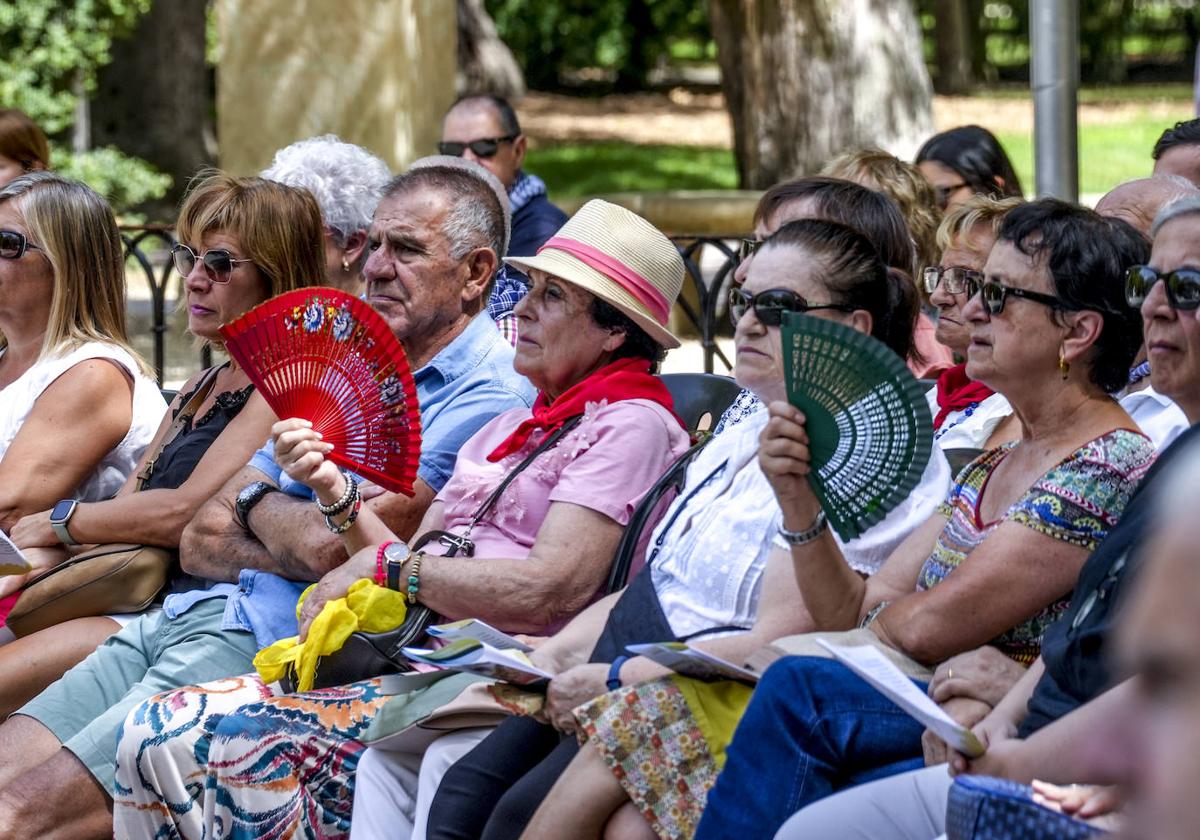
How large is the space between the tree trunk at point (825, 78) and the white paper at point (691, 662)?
9887 millimetres

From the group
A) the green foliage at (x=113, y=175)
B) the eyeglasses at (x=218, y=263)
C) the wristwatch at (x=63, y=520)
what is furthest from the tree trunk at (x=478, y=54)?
the wristwatch at (x=63, y=520)

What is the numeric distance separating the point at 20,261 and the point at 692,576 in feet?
8.43

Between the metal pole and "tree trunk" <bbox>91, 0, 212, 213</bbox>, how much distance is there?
12796mm

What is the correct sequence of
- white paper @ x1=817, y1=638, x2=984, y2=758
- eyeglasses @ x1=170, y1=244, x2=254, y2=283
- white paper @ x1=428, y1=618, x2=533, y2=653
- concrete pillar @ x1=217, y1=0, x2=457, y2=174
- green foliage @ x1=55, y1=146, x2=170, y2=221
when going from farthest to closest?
1. green foliage @ x1=55, y1=146, x2=170, y2=221
2. concrete pillar @ x1=217, y1=0, x2=457, y2=174
3. eyeglasses @ x1=170, y1=244, x2=254, y2=283
4. white paper @ x1=428, y1=618, x2=533, y2=653
5. white paper @ x1=817, y1=638, x2=984, y2=758

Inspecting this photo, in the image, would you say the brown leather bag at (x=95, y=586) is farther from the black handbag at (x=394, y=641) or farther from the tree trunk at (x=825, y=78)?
the tree trunk at (x=825, y=78)

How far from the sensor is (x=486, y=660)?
10.3 feet

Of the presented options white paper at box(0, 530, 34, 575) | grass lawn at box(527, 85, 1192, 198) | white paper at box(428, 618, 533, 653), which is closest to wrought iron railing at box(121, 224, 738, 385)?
white paper at box(0, 530, 34, 575)

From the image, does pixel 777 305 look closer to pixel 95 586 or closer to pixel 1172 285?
pixel 1172 285

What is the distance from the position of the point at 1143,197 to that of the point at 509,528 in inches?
67.9

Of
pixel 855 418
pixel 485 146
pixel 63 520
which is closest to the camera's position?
pixel 855 418

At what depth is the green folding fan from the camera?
288 centimetres

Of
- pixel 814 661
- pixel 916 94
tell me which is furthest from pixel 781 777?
pixel 916 94

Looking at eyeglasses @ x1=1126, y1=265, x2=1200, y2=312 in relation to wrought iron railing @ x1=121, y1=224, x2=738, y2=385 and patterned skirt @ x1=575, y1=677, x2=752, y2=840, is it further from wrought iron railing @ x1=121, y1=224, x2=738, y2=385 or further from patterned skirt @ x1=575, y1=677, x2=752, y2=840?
wrought iron railing @ x1=121, y1=224, x2=738, y2=385

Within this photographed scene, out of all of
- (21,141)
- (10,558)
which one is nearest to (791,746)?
(10,558)
